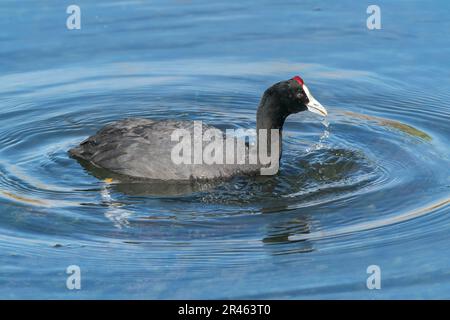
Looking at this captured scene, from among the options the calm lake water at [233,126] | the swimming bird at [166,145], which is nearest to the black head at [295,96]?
the swimming bird at [166,145]

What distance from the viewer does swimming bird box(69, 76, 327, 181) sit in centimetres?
939

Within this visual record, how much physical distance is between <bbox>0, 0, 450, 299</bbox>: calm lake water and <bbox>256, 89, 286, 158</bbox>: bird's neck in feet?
1.41

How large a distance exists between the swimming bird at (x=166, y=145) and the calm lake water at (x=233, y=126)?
215mm

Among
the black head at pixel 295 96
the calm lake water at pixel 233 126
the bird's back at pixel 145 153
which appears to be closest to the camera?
the calm lake water at pixel 233 126

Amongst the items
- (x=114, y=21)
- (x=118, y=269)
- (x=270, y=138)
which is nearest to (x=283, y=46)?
(x=114, y=21)

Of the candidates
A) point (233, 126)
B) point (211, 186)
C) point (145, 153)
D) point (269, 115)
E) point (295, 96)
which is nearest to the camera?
point (211, 186)

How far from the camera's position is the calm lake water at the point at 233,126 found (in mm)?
7422

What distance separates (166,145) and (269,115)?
1.16 meters

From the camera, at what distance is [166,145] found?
9383 millimetres

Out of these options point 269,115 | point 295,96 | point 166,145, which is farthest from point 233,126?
point 166,145

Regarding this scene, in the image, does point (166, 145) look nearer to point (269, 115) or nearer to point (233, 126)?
point (269, 115)

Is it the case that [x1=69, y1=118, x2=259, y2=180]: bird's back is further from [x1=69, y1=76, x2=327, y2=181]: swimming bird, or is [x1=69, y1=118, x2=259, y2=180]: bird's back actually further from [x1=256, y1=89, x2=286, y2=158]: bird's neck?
[x1=256, y1=89, x2=286, y2=158]: bird's neck

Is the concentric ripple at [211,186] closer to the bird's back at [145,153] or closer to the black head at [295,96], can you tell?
the bird's back at [145,153]

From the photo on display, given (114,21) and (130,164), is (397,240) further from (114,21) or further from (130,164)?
(114,21)
